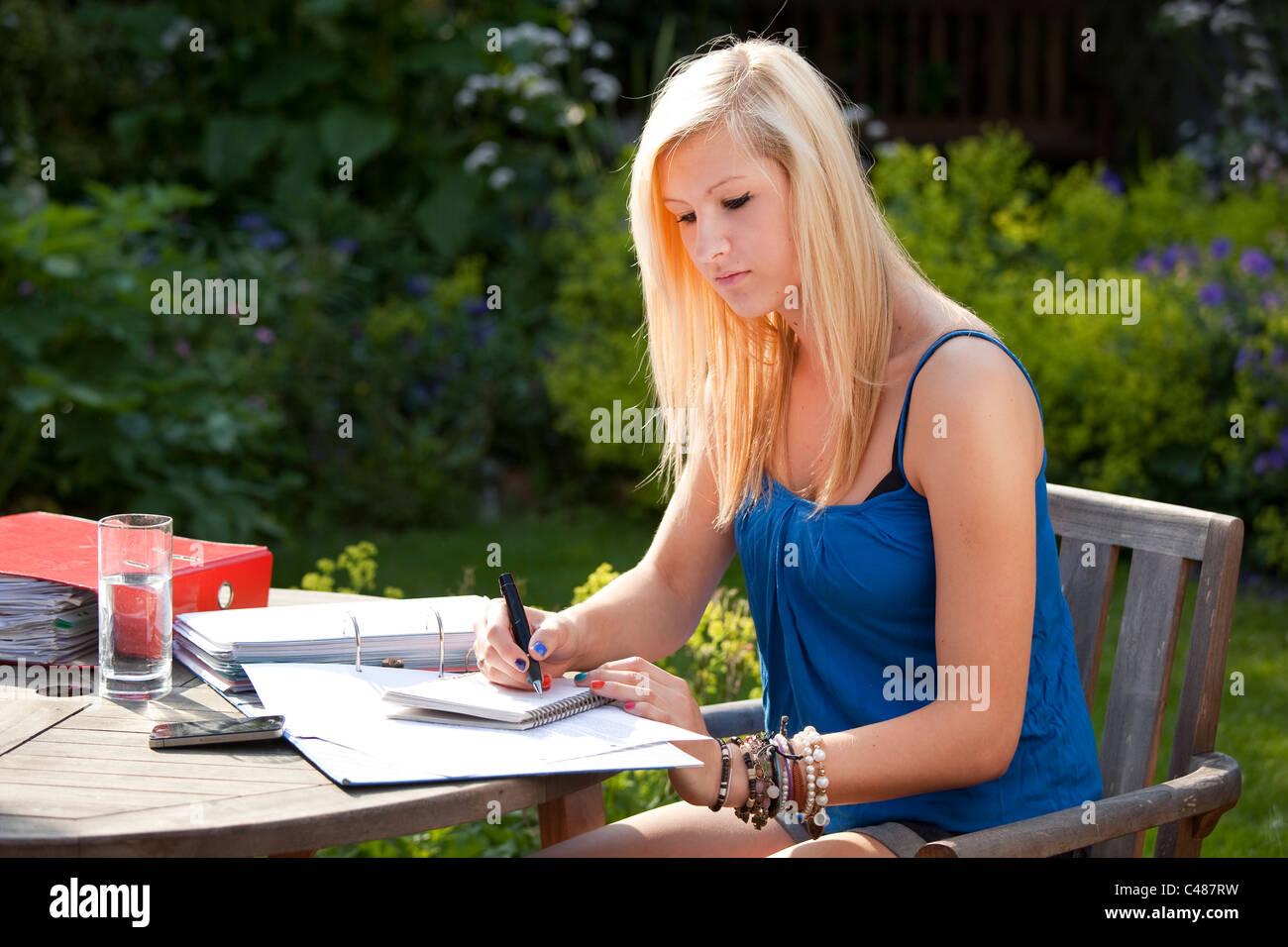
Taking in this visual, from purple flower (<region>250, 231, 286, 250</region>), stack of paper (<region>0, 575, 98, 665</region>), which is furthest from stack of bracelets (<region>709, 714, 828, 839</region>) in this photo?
purple flower (<region>250, 231, 286, 250</region>)

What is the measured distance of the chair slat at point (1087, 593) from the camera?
232 cm

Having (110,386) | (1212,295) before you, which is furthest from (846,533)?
(1212,295)

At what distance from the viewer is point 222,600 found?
2.17m

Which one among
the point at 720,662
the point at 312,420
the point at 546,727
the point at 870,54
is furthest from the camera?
the point at 870,54

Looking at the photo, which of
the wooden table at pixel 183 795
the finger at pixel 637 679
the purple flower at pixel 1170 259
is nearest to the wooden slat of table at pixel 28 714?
the wooden table at pixel 183 795

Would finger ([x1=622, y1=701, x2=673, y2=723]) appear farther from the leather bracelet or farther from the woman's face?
the woman's face

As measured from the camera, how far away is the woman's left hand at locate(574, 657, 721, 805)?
1.78 meters

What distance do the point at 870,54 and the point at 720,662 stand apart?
7.26m

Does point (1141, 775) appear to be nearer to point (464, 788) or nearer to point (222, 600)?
point (464, 788)

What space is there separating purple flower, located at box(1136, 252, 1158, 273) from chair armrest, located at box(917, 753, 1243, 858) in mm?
4073

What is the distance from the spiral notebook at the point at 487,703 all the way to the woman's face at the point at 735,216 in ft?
→ 2.15

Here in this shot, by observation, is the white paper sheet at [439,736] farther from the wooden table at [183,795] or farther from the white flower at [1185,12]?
the white flower at [1185,12]
